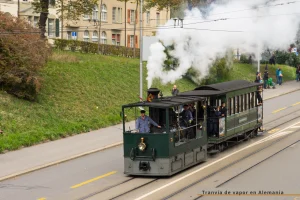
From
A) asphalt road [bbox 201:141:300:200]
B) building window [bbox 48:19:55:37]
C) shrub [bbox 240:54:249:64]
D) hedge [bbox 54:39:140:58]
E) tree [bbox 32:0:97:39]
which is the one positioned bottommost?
asphalt road [bbox 201:141:300:200]

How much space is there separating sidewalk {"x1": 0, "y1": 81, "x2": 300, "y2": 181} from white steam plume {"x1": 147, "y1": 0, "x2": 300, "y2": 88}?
341 centimetres

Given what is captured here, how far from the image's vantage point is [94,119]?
3262 cm

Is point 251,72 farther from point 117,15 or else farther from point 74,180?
point 74,180

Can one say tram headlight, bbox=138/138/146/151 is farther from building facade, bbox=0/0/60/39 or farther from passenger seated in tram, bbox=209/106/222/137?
building facade, bbox=0/0/60/39

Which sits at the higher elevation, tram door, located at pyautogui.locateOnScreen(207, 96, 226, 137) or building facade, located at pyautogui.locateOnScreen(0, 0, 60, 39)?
building facade, located at pyautogui.locateOnScreen(0, 0, 60, 39)

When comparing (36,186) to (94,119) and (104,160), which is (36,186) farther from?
(94,119)

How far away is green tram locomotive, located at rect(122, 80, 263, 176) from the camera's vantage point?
21.4 m

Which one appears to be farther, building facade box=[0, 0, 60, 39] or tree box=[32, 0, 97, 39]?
building facade box=[0, 0, 60, 39]

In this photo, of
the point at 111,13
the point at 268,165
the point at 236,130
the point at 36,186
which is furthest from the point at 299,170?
the point at 111,13

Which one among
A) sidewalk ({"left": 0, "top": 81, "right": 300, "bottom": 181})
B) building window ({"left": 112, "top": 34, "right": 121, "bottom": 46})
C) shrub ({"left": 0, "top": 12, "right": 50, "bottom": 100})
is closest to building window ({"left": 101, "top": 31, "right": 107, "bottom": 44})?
building window ({"left": 112, "top": 34, "right": 121, "bottom": 46})

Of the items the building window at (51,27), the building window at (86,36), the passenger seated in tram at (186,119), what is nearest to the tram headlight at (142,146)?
the passenger seated in tram at (186,119)

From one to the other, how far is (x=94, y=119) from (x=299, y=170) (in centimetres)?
1286

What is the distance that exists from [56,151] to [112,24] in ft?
136

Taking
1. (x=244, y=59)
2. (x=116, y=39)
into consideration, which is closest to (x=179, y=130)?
(x=244, y=59)
